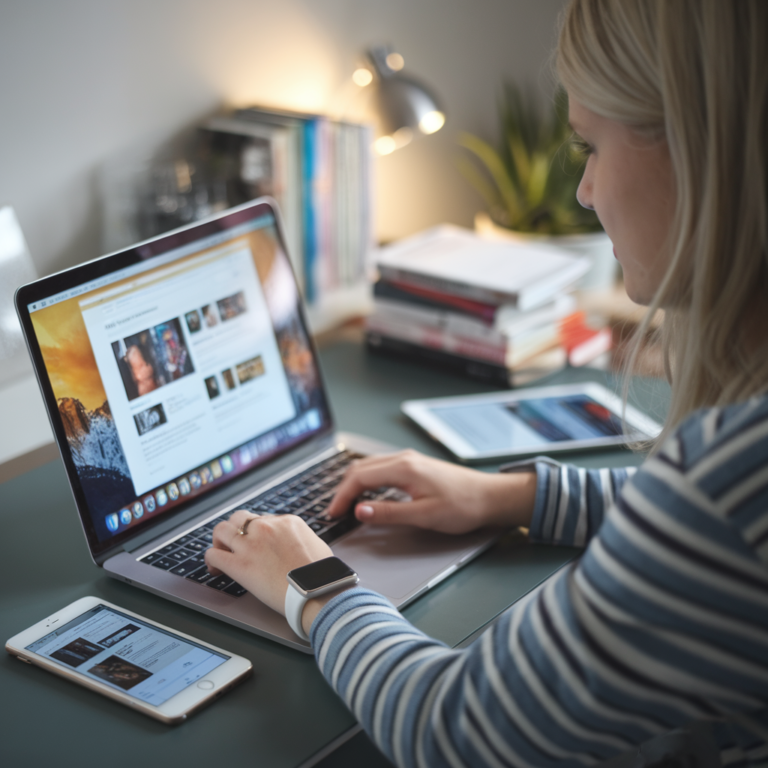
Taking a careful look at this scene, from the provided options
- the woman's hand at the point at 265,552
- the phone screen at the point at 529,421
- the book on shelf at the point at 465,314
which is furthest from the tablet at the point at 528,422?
the woman's hand at the point at 265,552

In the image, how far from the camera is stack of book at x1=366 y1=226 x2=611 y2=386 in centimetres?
143

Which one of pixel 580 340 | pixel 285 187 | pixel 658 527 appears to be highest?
pixel 285 187

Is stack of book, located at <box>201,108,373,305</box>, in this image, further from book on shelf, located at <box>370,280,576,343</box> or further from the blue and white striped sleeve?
the blue and white striped sleeve

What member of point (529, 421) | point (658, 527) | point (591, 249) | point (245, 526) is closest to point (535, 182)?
point (591, 249)

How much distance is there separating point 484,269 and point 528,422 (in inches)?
13.4

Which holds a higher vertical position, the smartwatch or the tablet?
the smartwatch

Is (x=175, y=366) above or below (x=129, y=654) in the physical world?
above

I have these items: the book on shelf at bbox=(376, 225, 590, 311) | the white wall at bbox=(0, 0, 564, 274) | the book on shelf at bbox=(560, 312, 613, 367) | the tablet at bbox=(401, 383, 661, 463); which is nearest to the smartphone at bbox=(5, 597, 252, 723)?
the tablet at bbox=(401, 383, 661, 463)

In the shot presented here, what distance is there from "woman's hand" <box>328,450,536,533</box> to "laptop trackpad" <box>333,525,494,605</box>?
18 millimetres

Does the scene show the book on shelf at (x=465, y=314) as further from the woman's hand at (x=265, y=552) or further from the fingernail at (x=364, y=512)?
the woman's hand at (x=265, y=552)

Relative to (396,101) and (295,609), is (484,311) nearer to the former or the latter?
(396,101)

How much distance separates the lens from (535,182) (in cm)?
208

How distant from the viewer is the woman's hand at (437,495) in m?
0.98

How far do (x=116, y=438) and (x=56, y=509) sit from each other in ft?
0.63
